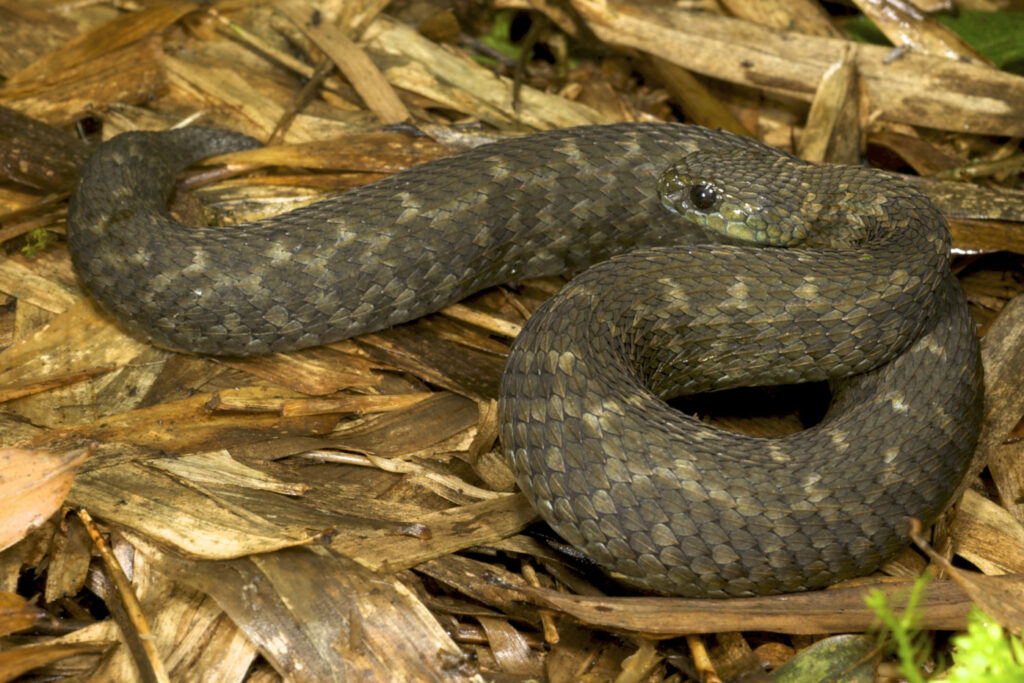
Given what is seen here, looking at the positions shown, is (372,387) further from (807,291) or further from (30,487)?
(807,291)

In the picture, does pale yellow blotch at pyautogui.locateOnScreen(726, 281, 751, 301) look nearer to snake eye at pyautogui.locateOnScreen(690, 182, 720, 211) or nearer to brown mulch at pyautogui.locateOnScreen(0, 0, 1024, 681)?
snake eye at pyautogui.locateOnScreen(690, 182, 720, 211)

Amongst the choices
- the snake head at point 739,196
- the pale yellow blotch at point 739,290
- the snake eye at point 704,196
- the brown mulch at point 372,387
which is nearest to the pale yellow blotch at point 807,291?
the pale yellow blotch at point 739,290

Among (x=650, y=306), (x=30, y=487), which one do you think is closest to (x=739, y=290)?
(x=650, y=306)

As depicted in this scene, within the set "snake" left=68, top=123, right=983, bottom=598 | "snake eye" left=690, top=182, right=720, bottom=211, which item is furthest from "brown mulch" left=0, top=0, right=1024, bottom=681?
"snake eye" left=690, top=182, right=720, bottom=211

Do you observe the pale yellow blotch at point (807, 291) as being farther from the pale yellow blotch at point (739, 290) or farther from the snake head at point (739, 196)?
the snake head at point (739, 196)

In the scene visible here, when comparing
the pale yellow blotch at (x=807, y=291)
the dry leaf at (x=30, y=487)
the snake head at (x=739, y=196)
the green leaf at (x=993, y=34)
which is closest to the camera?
the dry leaf at (x=30, y=487)

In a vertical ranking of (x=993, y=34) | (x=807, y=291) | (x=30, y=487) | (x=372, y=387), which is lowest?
(x=372, y=387)

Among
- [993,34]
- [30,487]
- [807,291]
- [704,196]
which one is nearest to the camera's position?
[30,487]
